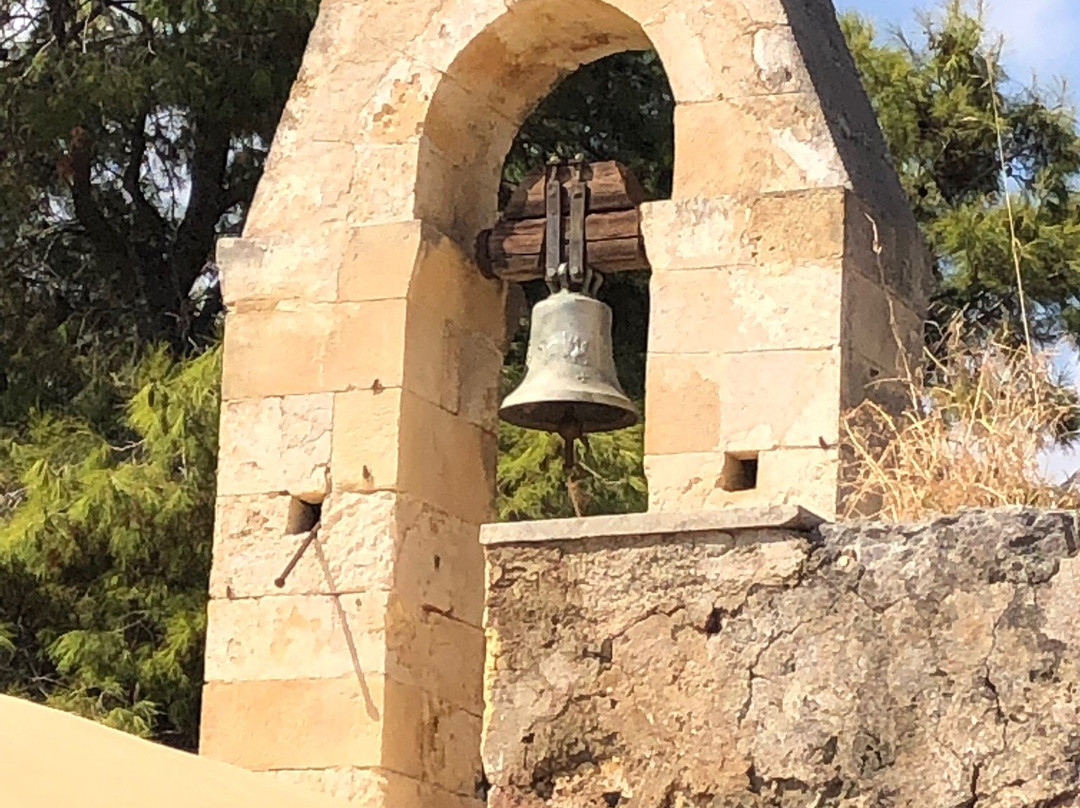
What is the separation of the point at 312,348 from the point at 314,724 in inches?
37.2

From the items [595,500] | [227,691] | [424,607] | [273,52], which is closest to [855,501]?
[424,607]

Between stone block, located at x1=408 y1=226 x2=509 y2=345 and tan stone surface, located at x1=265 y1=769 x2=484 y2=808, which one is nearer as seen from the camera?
tan stone surface, located at x1=265 y1=769 x2=484 y2=808

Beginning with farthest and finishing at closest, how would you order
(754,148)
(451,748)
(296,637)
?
(451,748) < (296,637) < (754,148)

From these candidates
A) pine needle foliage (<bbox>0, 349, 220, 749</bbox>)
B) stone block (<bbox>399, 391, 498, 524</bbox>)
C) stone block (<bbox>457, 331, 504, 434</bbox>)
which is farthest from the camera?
pine needle foliage (<bbox>0, 349, 220, 749</bbox>)

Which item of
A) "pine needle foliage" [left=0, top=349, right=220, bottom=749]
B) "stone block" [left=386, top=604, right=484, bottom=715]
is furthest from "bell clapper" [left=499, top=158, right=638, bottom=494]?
"pine needle foliage" [left=0, top=349, right=220, bottom=749]

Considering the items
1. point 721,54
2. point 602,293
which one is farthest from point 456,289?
point 602,293

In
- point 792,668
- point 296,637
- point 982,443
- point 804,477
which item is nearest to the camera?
point 792,668

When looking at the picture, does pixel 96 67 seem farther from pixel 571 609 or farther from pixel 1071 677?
pixel 1071 677

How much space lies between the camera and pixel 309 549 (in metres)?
5.80

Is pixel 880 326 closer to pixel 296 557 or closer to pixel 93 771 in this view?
pixel 296 557

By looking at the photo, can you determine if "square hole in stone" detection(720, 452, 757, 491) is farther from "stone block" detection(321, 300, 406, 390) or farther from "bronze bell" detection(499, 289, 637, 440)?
"stone block" detection(321, 300, 406, 390)

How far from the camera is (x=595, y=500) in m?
8.62

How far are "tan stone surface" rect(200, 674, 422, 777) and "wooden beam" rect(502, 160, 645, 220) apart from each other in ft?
4.17

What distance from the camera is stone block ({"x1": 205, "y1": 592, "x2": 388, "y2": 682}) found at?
5.68m
